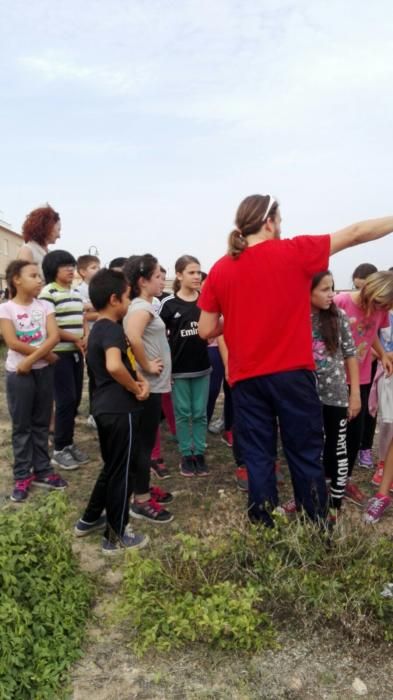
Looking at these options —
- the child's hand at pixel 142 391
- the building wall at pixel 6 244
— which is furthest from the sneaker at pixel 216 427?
the building wall at pixel 6 244

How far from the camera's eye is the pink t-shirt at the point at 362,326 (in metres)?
3.80

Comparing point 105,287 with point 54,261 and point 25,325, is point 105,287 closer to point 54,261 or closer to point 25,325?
point 25,325

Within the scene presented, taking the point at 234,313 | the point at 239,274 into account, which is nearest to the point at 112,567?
the point at 234,313

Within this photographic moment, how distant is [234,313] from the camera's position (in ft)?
8.82

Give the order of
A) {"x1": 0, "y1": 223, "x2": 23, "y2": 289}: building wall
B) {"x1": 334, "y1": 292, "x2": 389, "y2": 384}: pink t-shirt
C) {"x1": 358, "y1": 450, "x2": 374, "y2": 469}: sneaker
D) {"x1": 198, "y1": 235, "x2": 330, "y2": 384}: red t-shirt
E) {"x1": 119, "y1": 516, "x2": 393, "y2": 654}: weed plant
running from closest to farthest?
{"x1": 119, "y1": 516, "x2": 393, "y2": 654}: weed plant
{"x1": 198, "y1": 235, "x2": 330, "y2": 384}: red t-shirt
{"x1": 334, "y1": 292, "x2": 389, "y2": 384}: pink t-shirt
{"x1": 358, "y1": 450, "x2": 374, "y2": 469}: sneaker
{"x1": 0, "y1": 223, "x2": 23, "y2": 289}: building wall

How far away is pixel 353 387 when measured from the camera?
139 inches

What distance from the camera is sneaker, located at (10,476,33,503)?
3883 mm

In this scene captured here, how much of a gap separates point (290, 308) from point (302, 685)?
1.67m

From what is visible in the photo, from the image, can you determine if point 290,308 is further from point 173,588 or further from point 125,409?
point 173,588

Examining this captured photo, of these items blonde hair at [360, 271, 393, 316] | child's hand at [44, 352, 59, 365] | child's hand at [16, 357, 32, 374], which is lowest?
child's hand at [16, 357, 32, 374]

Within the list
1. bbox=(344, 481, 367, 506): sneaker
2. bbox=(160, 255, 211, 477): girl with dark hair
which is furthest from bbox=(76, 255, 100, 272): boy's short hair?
bbox=(344, 481, 367, 506): sneaker

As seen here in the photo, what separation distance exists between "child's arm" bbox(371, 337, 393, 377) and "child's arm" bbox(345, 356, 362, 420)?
1.65ft

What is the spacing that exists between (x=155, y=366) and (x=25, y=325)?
1.14 metres

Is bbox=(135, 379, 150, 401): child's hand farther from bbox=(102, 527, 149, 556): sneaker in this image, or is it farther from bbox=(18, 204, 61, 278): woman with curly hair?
bbox=(18, 204, 61, 278): woman with curly hair
